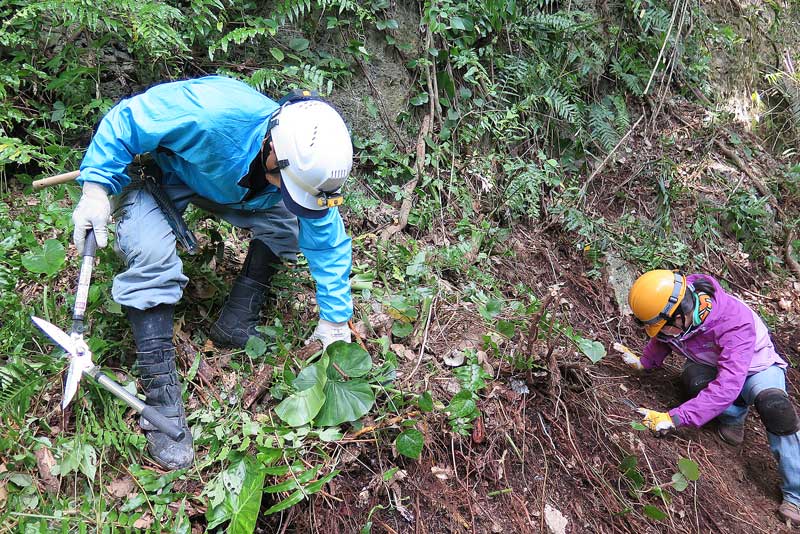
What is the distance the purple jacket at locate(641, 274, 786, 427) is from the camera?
3.28m

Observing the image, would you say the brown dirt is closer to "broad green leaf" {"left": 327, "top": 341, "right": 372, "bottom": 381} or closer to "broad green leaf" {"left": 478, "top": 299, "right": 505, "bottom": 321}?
"broad green leaf" {"left": 478, "top": 299, "right": 505, "bottom": 321}

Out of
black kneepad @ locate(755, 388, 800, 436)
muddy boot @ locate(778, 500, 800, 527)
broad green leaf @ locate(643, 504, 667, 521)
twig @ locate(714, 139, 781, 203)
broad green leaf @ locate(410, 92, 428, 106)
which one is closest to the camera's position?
broad green leaf @ locate(643, 504, 667, 521)

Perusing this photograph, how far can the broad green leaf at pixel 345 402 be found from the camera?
7.77ft

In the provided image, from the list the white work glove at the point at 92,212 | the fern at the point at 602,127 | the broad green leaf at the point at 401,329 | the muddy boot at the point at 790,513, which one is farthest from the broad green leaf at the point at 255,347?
the fern at the point at 602,127

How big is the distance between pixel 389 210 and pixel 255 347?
180cm

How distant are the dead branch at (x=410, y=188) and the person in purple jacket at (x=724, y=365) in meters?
1.73

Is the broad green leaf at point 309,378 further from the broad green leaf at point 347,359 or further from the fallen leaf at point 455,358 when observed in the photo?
the fallen leaf at point 455,358

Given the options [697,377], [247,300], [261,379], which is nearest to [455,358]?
[261,379]

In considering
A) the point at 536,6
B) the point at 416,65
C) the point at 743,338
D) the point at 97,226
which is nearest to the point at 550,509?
the point at 743,338

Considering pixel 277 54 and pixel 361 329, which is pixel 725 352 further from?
pixel 277 54

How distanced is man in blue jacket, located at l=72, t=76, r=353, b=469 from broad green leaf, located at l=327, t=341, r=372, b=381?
0.52m

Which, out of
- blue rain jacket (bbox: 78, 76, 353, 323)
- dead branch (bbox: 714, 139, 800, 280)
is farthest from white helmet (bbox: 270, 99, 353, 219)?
dead branch (bbox: 714, 139, 800, 280)

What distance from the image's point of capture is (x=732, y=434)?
3.54 metres

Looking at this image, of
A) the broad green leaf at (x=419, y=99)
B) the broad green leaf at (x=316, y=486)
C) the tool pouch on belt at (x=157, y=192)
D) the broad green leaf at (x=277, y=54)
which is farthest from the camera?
the broad green leaf at (x=419, y=99)
